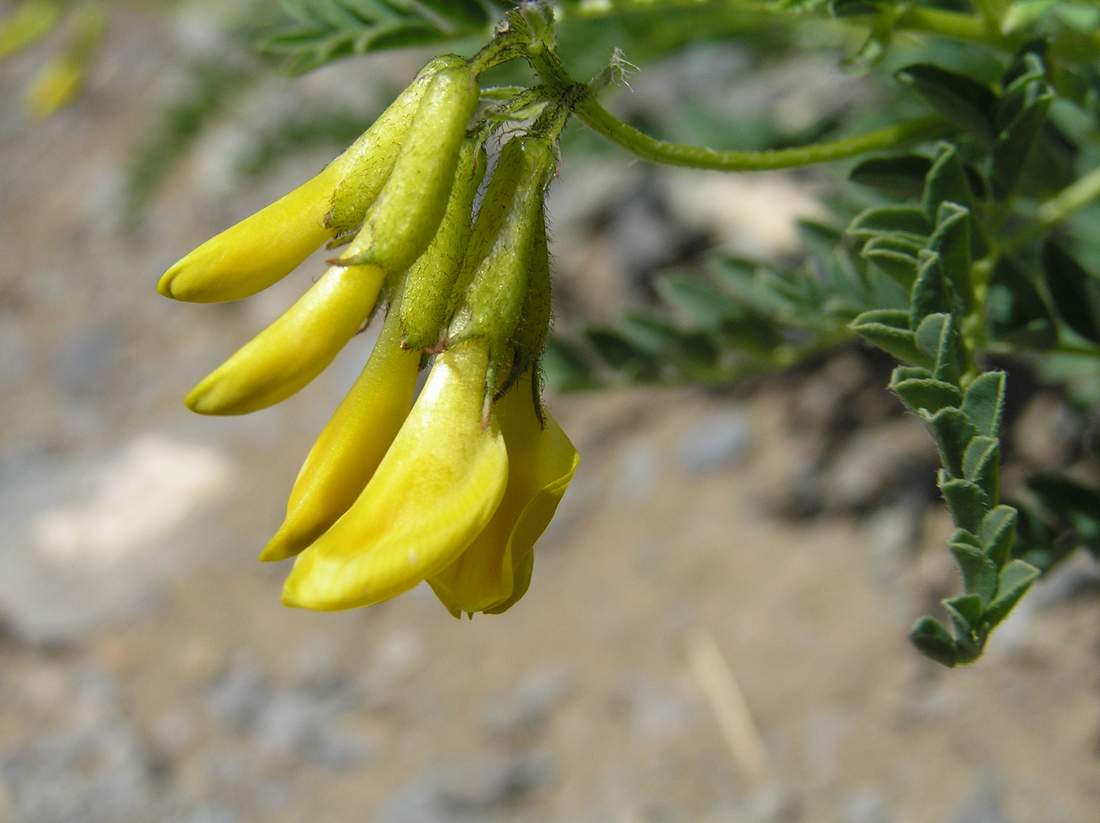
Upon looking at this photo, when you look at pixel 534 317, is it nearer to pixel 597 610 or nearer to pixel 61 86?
pixel 597 610

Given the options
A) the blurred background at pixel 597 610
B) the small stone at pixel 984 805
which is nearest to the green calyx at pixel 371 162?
the blurred background at pixel 597 610

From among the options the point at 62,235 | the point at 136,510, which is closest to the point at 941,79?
the point at 136,510

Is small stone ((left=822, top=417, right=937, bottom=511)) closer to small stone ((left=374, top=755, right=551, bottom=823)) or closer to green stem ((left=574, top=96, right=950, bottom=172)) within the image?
small stone ((left=374, top=755, right=551, bottom=823))

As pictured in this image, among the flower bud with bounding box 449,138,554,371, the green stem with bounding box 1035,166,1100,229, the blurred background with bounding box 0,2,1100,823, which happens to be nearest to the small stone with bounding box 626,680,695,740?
the blurred background with bounding box 0,2,1100,823

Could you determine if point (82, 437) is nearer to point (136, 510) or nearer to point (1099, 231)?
point (136, 510)

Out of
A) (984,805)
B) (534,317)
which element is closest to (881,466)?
(984,805)

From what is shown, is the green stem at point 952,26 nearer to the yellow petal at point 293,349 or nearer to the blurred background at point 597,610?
the blurred background at point 597,610
